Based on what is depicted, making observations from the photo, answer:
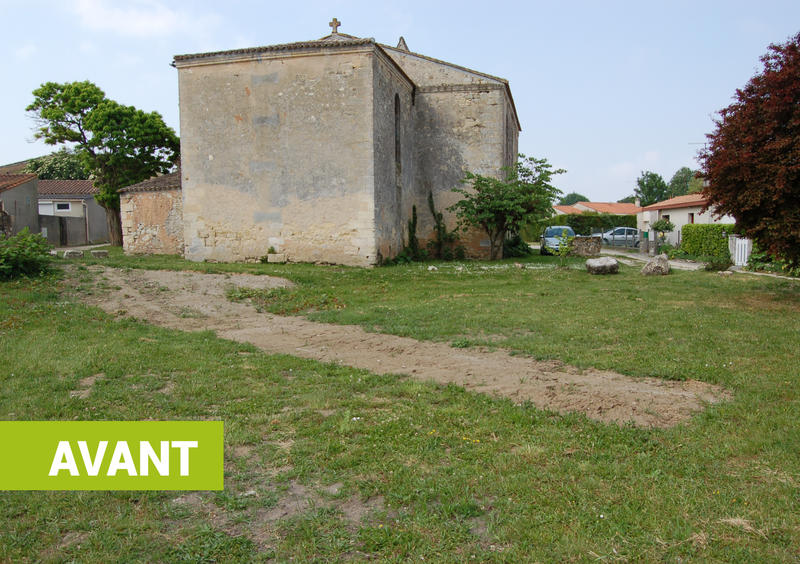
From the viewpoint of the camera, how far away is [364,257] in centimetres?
1781

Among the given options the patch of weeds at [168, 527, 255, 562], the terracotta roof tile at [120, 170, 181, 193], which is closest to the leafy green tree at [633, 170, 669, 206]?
the terracotta roof tile at [120, 170, 181, 193]

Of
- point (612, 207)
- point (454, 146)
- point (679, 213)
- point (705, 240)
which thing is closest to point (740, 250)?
point (705, 240)

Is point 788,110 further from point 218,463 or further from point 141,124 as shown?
point 141,124

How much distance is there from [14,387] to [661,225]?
Result: 110 ft

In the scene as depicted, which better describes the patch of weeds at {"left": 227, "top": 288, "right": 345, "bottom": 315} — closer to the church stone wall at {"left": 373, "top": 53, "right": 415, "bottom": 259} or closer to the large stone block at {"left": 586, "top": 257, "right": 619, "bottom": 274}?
the church stone wall at {"left": 373, "top": 53, "right": 415, "bottom": 259}

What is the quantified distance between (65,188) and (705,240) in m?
43.0

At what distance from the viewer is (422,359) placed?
6.99 m

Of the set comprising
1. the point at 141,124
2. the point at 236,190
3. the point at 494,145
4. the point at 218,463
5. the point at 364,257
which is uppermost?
the point at 141,124

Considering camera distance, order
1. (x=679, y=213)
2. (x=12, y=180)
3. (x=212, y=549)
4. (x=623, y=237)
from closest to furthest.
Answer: (x=212, y=549) < (x=12, y=180) < (x=679, y=213) < (x=623, y=237)

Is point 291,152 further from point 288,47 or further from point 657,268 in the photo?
point 657,268

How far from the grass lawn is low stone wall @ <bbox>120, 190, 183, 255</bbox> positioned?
585 inches

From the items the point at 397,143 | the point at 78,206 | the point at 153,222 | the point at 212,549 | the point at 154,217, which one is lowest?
the point at 212,549

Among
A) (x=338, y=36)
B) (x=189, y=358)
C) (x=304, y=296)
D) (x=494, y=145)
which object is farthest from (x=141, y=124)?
(x=189, y=358)

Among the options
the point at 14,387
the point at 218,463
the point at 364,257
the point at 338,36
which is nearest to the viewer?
the point at 218,463
